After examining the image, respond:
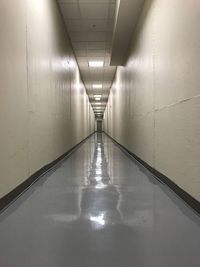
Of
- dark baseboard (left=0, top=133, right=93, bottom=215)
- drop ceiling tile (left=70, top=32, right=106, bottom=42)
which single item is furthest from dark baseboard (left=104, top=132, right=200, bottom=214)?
drop ceiling tile (left=70, top=32, right=106, bottom=42)

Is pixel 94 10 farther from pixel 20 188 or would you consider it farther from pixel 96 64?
pixel 96 64

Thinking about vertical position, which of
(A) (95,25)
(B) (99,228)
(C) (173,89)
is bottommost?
(B) (99,228)

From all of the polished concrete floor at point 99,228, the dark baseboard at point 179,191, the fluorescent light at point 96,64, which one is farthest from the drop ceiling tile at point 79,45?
the polished concrete floor at point 99,228

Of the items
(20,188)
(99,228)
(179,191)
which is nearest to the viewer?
(99,228)

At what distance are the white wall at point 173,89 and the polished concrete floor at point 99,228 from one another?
1.41ft

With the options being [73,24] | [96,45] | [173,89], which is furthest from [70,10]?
[173,89]

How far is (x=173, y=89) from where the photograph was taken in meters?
3.38

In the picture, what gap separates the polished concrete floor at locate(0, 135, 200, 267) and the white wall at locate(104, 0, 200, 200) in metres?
0.43

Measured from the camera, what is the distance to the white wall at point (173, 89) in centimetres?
265

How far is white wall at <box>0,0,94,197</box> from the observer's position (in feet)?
9.20

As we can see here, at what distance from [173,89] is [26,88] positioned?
197 cm

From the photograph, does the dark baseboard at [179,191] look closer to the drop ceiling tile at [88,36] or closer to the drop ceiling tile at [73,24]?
the drop ceiling tile at [73,24]

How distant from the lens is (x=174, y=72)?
3330 mm

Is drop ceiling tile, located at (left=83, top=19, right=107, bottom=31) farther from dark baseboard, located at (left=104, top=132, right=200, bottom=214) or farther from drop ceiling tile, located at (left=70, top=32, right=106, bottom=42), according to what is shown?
dark baseboard, located at (left=104, top=132, right=200, bottom=214)
